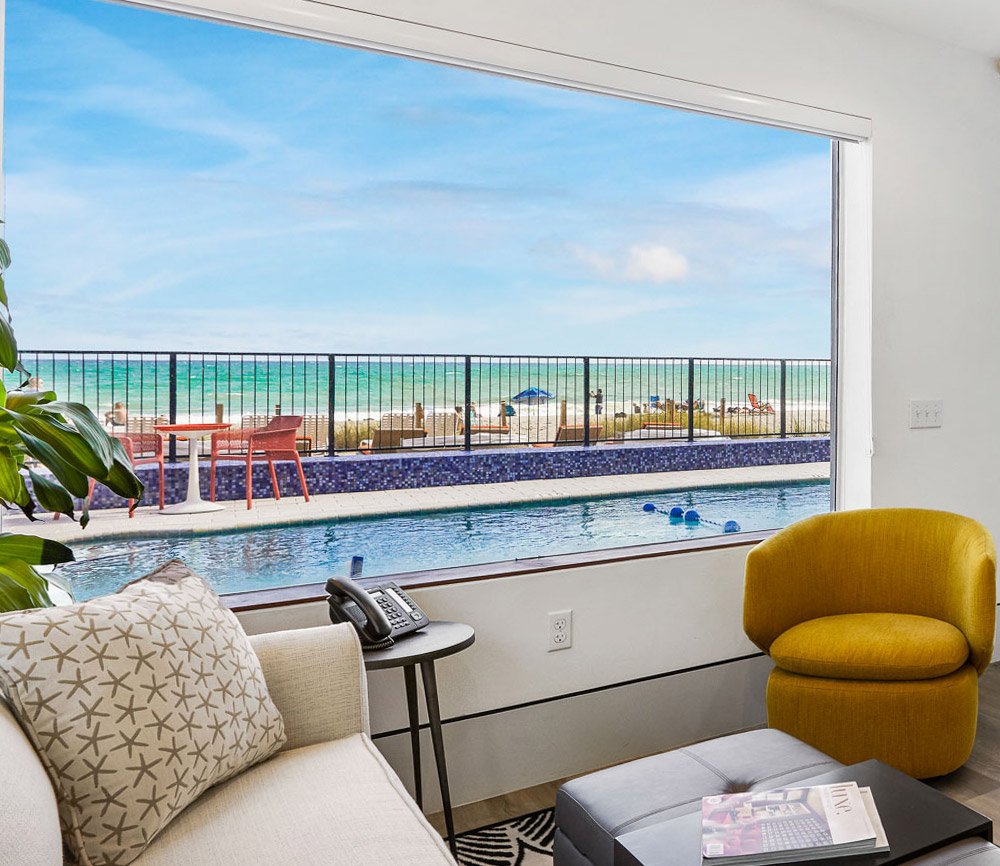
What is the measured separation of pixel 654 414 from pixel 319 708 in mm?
2159

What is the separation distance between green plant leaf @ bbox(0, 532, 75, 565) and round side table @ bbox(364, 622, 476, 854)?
66 cm

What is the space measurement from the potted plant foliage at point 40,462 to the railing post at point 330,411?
1.04m

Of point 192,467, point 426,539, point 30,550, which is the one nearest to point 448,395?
point 426,539

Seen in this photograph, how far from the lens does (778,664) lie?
218 cm

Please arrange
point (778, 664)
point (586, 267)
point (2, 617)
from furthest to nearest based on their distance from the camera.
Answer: point (586, 267) → point (778, 664) → point (2, 617)

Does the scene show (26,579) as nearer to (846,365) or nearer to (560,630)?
(560,630)

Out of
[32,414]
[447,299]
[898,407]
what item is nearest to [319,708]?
[32,414]

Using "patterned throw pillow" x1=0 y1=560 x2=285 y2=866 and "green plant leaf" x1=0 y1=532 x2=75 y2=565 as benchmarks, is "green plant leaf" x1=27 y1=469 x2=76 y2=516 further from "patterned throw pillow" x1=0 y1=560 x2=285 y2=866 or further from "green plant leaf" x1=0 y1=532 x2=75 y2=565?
"patterned throw pillow" x1=0 y1=560 x2=285 y2=866

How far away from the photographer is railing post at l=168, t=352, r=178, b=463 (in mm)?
2113

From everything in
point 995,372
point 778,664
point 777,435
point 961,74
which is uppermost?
point 961,74

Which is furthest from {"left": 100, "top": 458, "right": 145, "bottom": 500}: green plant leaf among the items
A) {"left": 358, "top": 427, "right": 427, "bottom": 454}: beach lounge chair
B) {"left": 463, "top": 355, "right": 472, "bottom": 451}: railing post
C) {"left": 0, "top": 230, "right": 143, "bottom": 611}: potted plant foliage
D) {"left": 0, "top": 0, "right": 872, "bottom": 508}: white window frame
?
{"left": 463, "top": 355, "right": 472, "bottom": 451}: railing post

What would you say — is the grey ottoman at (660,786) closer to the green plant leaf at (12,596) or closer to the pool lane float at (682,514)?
the green plant leaf at (12,596)

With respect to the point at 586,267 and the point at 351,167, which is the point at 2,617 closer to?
the point at 351,167

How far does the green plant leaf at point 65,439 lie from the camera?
1199 millimetres
